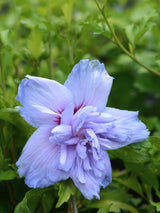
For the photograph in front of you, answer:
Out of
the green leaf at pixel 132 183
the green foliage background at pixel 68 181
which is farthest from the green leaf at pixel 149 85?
the green leaf at pixel 132 183

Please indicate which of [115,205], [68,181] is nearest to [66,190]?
[68,181]

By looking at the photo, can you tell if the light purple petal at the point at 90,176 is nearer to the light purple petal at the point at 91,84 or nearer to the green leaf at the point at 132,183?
the light purple petal at the point at 91,84

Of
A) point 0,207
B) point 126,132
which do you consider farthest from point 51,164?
point 0,207

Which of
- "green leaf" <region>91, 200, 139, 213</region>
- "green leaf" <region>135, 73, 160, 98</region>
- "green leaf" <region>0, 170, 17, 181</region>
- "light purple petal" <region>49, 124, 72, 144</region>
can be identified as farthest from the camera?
"green leaf" <region>135, 73, 160, 98</region>

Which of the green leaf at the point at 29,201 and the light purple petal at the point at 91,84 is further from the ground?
the light purple petal at the point at 91,84

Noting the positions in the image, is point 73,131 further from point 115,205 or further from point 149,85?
point 149,85

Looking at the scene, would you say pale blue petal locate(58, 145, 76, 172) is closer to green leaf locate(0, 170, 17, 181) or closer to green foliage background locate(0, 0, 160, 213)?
green foliage background locate(0, 0, 160, 213)

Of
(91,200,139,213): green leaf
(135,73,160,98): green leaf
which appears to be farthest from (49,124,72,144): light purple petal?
(135,73,160,98): green leaf
